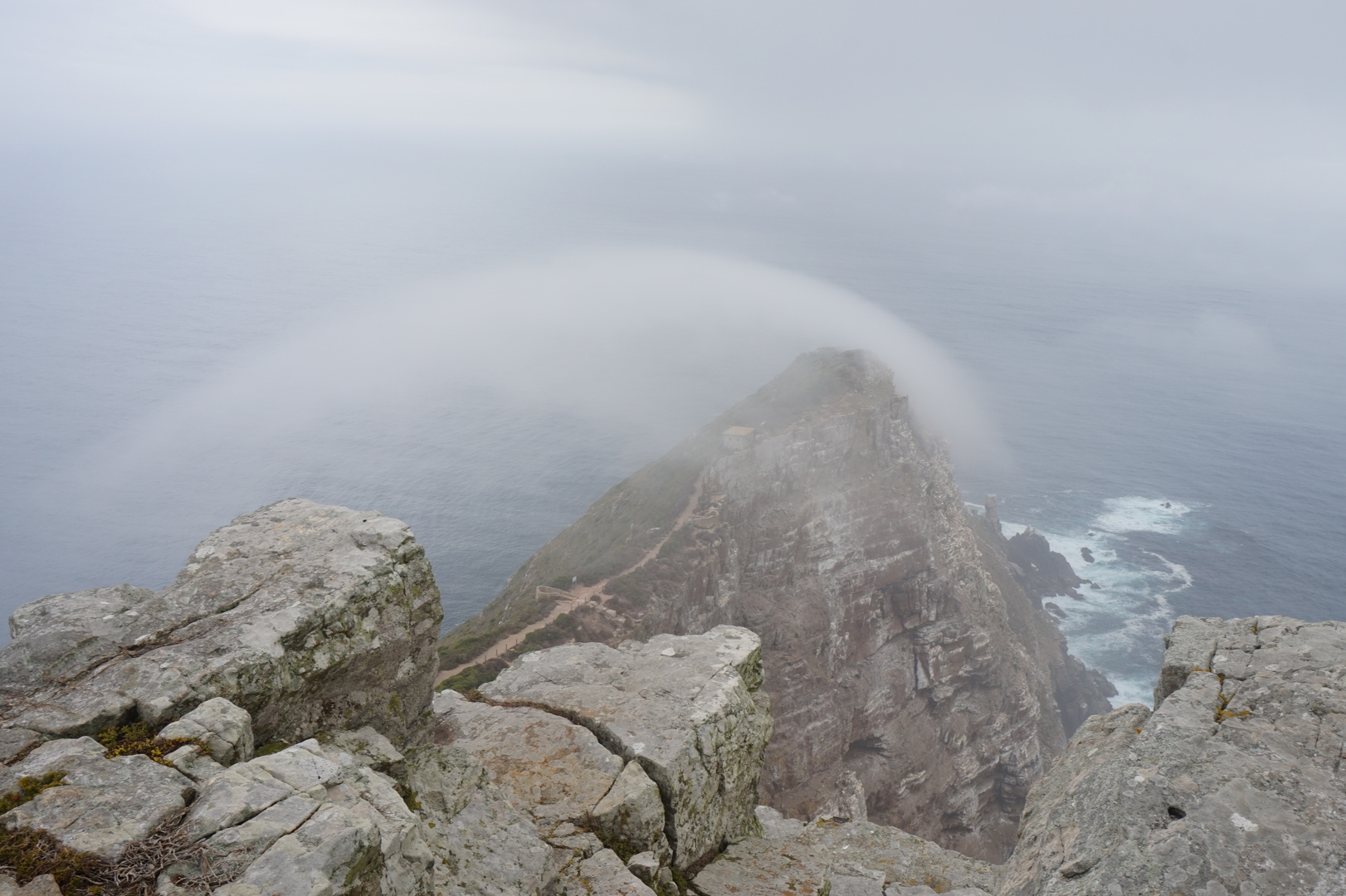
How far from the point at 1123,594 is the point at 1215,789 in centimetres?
11672

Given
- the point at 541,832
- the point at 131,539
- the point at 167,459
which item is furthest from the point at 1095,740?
the point at 167,459

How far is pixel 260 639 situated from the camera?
45.3 ft

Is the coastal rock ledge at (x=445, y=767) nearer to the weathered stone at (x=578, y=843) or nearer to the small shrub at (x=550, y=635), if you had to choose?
the weathered stone at (x=578, y=843)

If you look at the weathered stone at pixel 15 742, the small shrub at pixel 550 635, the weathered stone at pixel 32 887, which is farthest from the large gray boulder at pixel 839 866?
the small shrub at pixel 550 635

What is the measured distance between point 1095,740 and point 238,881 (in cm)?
1540

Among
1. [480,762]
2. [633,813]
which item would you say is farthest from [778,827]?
[480,762]

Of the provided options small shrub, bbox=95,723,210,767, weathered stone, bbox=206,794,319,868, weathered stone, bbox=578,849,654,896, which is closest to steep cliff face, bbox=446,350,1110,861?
weathered stone, bbox=578,849,654,896

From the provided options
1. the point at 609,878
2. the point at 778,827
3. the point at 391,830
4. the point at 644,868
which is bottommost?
the point at 778,827

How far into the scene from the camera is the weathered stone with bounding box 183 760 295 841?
393 inches

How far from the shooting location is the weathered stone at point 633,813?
17.6m

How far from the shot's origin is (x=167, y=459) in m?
143

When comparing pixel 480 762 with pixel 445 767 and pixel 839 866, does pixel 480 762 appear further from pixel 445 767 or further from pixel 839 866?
pixel 839 866

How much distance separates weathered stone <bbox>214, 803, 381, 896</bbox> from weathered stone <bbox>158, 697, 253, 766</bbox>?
7.82 feet

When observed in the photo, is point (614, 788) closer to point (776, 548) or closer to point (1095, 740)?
point (1095, 740)
